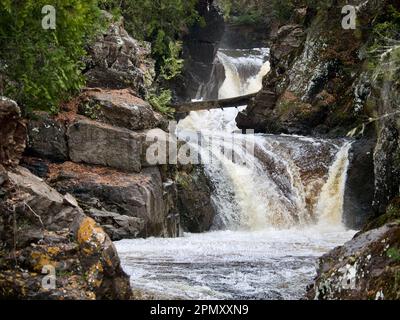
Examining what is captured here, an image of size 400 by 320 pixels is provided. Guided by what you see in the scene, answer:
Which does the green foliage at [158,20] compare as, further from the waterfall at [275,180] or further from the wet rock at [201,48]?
the waterfall at [275,180]

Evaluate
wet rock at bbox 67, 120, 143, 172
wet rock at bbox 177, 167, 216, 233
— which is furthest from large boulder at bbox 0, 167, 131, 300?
wet rock at bbox 177, 167, 216, 233

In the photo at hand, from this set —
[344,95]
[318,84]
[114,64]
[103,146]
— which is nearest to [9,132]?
[103,146]

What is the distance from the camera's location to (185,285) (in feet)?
27.8

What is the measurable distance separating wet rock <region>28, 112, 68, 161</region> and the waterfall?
4.90m

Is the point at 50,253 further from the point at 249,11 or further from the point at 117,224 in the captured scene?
the point at 249,11

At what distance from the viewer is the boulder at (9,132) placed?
315 inches

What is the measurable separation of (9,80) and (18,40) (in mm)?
1549

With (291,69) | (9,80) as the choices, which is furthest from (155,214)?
(291,69)

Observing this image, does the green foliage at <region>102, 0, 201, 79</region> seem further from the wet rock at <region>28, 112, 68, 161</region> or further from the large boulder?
the large boulder

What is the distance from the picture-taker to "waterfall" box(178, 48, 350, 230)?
55.4 ft

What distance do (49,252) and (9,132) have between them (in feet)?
6.73

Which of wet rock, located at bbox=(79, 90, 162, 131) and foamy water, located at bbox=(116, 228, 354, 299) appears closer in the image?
foamy water, located at bbox=(116, 228, 354, 299)
